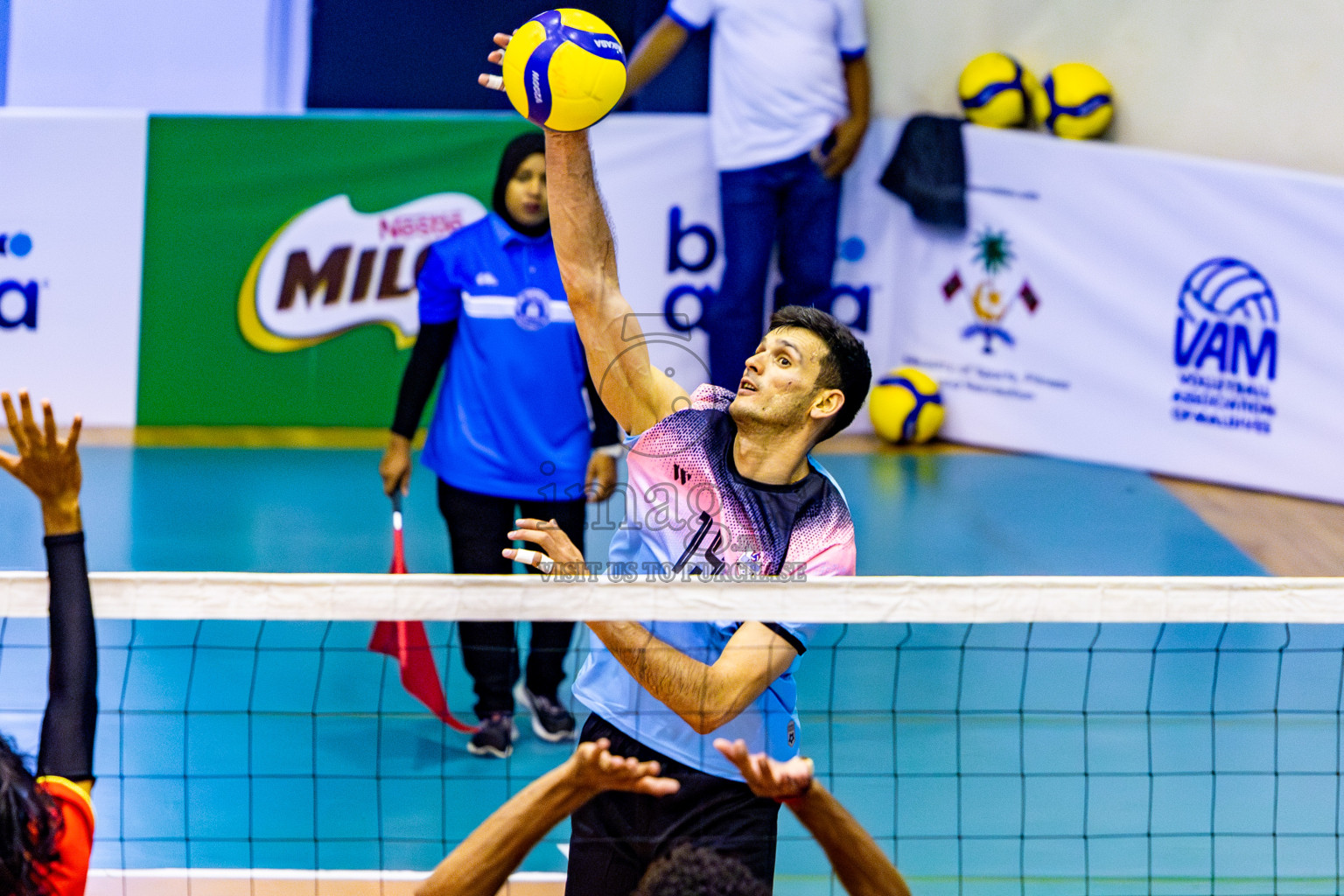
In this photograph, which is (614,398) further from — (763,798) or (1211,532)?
(1211,532)

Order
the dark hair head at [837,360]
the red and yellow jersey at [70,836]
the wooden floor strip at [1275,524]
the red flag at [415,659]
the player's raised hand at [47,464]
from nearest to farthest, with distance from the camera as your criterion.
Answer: the red and yellow jersey at [70,836] < the player's raised hand at [47,464] < the dark hair head at [837,360] < the red flag at [415,659] < the wooden floor strip at [1275,524]

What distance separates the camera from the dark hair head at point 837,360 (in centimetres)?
356

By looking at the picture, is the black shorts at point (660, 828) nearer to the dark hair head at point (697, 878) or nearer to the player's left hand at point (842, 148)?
the dark hair head at point (697, 878)

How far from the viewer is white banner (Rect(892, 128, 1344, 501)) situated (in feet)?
29.8

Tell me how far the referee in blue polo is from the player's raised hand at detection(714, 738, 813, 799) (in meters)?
2.62

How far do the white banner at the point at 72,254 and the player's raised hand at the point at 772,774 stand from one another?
26.1ft

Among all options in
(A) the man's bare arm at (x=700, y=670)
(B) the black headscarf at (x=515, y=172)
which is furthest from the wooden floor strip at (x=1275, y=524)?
(A) the man's bare arm at (x=700, y=670)

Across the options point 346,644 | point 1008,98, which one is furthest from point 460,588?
point 1008,98

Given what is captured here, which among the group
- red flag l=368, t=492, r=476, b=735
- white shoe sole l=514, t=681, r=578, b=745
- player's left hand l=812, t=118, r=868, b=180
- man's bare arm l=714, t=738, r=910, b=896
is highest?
player's left hand l=812, t=118, r=868, b=180

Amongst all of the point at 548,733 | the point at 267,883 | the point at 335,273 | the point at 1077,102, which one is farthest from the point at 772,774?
the point at 1077,102

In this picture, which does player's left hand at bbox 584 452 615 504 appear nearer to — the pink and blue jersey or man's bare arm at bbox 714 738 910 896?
the pink and blue jersey

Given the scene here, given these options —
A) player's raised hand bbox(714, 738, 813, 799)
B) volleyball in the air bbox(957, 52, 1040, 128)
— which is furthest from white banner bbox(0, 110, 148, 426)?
player's raised hand bbox(714, 738, 813, 799)

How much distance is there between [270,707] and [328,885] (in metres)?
1.49

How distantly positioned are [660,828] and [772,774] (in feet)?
2.06
